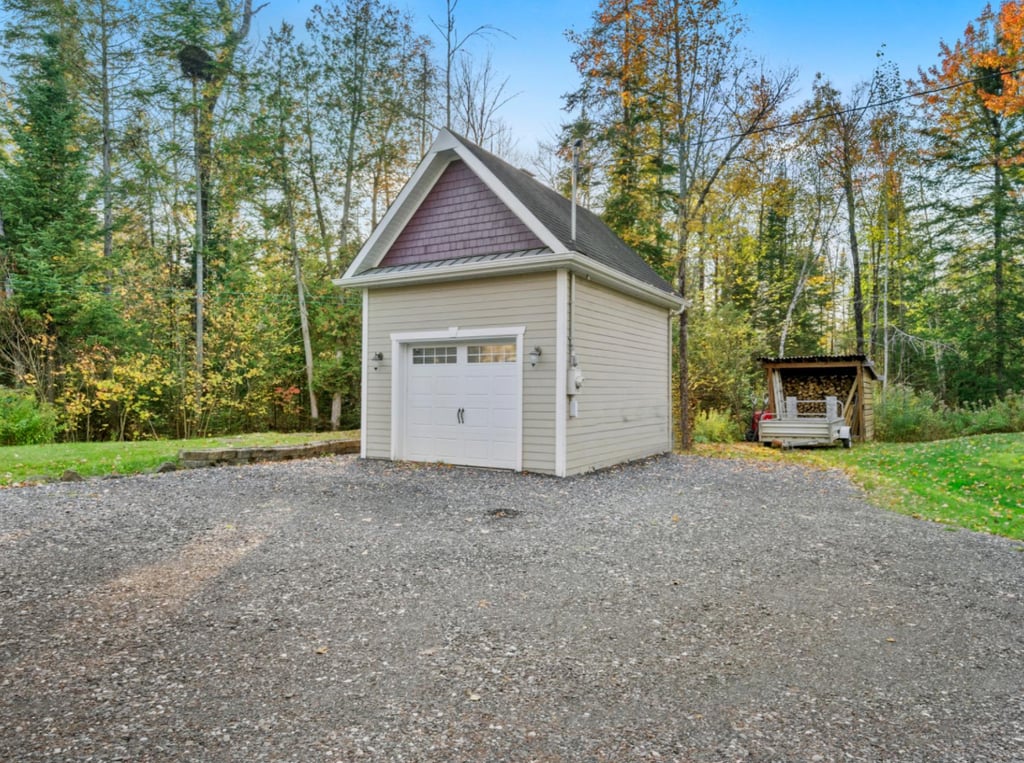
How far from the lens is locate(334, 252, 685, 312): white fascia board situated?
7.92 m

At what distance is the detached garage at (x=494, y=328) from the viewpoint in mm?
8117

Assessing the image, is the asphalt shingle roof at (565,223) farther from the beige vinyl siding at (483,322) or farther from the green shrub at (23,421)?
the green shrub at (23,421)

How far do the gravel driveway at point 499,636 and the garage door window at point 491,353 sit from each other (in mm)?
3148

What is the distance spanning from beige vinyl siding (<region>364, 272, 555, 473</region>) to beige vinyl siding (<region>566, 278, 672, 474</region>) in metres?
0.42

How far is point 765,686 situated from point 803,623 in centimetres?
88

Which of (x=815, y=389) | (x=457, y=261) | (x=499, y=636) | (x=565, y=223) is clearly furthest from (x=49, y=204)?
(x=815, y=389)

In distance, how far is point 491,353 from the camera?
343 inches

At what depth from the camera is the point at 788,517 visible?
19.3 ft

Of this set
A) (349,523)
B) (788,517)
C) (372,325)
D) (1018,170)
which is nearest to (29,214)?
(372,325)

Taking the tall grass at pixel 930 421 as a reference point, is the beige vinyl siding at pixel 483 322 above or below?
above

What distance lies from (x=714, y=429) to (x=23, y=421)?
14.5m

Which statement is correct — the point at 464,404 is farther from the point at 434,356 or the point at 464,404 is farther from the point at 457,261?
the point at 457,261

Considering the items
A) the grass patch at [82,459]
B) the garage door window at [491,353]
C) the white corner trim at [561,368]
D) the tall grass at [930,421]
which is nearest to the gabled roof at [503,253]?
the white corner trim at [561,368]

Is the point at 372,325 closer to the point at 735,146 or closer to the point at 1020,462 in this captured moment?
the point at 735,146
